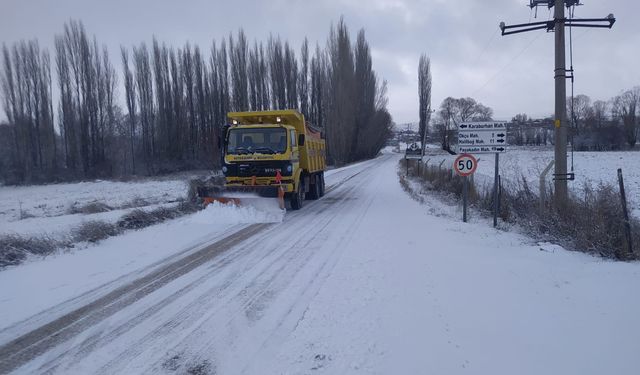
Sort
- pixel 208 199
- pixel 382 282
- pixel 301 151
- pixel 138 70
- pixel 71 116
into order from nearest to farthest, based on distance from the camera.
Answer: pixel 382 282, pixel 208 199, pixel 301 151, pixel 71 116, pixel 138 70

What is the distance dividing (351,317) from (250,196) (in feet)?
28.0

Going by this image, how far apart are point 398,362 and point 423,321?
1.00 metres

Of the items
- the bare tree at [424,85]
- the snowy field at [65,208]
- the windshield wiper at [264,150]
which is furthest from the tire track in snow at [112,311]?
the bare tree at [424,85]

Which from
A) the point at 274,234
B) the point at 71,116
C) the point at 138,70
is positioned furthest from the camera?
the point at 138,70

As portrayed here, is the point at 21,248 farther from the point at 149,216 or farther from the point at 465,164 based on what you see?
the point at 465,164

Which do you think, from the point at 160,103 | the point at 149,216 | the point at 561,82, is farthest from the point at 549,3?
the point at 160,103

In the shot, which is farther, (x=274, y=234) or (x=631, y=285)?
(x=274, y=234)

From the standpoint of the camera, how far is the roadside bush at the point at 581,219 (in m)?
7.14

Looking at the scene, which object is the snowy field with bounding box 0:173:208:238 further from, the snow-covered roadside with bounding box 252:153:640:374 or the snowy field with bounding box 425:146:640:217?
the snowy field with bounding box 425:146:640:217

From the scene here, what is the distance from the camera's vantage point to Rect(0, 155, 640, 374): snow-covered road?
3953 millimetres

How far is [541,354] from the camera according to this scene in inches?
156

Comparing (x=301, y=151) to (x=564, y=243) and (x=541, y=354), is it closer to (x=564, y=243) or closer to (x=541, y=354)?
(x=564, y=243)

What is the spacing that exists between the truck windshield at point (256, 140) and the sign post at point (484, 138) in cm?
563

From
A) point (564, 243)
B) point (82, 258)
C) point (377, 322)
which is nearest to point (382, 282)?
point (377, 322)
